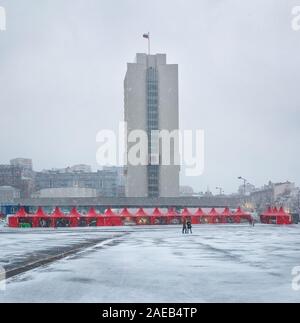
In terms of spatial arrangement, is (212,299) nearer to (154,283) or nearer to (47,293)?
(154,283)

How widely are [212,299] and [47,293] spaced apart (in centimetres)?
448

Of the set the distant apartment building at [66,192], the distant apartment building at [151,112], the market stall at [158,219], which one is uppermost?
the distant apartment building at [151,112]

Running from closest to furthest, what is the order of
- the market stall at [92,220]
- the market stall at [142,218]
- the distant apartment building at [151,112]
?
the market stall at [92,220]
the market stall at [142,218]
the distant apartment building at [151,112]

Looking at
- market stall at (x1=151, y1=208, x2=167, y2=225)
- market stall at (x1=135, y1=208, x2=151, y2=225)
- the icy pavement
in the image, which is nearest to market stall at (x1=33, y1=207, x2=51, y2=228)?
market stall at (x1=135, y1=208, x2=151, y2=225)

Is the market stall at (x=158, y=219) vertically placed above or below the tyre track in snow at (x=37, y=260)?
below

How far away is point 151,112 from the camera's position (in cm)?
12975

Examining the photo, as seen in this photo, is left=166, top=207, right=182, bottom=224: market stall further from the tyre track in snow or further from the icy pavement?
the icy pavement

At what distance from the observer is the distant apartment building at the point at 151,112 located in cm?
12625

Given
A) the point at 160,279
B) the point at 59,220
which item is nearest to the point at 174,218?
the point at 59,220

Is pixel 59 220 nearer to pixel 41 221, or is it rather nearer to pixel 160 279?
pixel 41 221

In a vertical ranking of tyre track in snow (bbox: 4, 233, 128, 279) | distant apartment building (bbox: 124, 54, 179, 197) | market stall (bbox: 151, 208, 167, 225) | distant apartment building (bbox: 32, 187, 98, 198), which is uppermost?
distant apartment building (bbox: 124, 54, 179, 197)

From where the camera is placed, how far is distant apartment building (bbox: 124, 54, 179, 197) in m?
126

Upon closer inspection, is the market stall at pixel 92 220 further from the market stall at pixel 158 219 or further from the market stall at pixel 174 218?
the market stall at pixel 174 218

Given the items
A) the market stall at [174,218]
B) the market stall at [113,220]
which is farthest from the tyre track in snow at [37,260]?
the market stall at [174,218]
